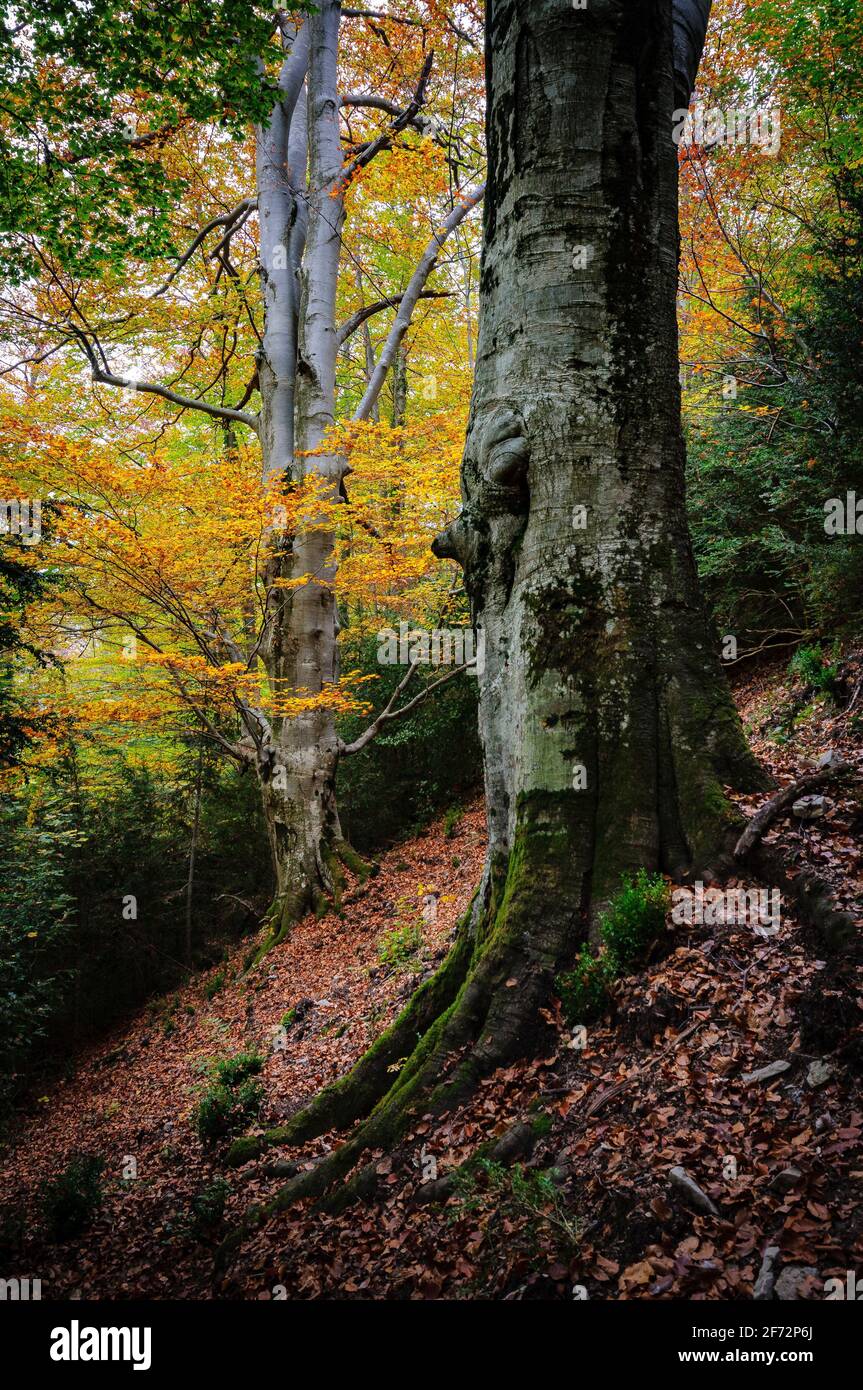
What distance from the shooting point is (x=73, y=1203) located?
4.80 m

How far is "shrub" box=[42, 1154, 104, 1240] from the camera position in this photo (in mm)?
4742

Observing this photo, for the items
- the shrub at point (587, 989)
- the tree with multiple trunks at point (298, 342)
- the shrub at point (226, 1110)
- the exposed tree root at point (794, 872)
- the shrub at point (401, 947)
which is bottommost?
the shrub at point (226, 1110)

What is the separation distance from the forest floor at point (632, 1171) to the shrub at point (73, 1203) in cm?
8

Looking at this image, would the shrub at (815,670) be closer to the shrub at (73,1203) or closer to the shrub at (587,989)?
the shrub at (587,989)

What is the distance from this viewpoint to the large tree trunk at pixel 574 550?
341 cm

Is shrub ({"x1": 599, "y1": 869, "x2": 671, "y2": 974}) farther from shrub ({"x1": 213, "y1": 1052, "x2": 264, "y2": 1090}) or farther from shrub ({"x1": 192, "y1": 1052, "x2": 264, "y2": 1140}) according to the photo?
shrub ({"x1": 213, "y1": 1052, "x2": 264, "y2": 1090})

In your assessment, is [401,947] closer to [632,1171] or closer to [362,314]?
[632,1171]

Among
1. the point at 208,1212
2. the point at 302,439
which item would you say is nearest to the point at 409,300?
the point at 302,439

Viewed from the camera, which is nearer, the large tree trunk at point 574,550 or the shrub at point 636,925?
the shrub at point 636,925

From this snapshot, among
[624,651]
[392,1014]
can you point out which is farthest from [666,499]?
[392,1014]

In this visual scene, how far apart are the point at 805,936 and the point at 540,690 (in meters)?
1.57

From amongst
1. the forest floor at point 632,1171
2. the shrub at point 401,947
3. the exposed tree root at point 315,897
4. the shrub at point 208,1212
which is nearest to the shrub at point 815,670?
the forest floor at point 632,1171

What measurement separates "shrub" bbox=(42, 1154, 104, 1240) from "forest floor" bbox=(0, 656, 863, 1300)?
0.08 m

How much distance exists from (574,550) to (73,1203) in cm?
543
